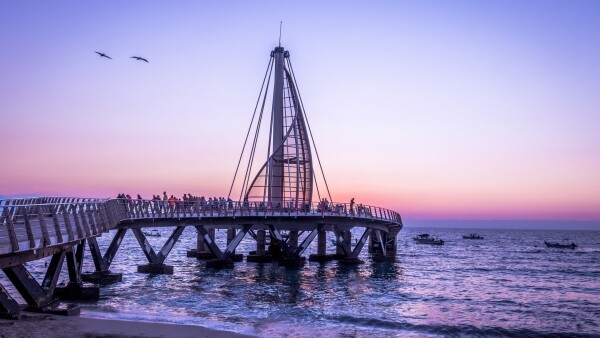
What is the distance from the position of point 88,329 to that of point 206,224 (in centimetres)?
2500

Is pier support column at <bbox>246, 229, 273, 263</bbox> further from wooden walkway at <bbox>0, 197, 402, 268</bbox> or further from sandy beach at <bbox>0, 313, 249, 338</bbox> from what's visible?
sandy beach at <bbox>0, 313, 249, 338</bbox>

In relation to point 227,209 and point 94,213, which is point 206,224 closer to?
point 227,209

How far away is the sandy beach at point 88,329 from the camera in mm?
15742

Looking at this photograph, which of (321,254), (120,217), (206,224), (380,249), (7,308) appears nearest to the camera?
(7,308)

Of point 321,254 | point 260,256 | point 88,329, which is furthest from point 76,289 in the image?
point 321,254

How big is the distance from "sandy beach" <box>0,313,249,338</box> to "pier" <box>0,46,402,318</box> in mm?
712

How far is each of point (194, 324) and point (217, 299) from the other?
27.6 ft

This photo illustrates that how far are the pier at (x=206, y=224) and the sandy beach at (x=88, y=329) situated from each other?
0.71 metres

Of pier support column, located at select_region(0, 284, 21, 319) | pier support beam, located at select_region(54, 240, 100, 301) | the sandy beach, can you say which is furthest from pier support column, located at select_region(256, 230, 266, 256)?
pier support column, located at select_region(0, 284, 21, 319)

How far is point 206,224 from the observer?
42719 millimetres

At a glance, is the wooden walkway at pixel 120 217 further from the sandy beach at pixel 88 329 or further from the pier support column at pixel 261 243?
the pier support column at pixel 261 243

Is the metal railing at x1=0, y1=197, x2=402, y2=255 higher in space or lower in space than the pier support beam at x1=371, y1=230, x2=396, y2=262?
higher

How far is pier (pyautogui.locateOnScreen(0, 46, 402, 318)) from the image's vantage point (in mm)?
17812

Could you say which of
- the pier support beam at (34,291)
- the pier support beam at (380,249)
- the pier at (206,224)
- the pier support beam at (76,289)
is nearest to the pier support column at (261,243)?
the pier at (206,224)
